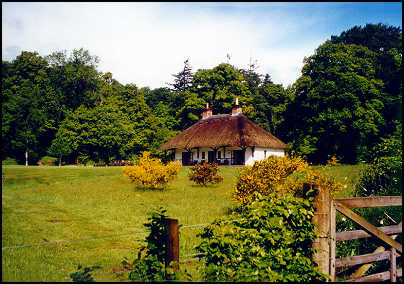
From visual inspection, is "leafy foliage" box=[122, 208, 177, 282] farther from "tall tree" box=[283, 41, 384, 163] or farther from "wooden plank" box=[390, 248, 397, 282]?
"tall tree" box=[283, 41, 384, 163]

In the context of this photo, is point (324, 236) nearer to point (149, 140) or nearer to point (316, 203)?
point (316, 203)

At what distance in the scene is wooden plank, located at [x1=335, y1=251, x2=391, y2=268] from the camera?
438cm

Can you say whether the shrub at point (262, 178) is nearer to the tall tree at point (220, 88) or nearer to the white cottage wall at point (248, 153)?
the white cottage wall at point (248, 153)

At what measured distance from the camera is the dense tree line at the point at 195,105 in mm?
10148

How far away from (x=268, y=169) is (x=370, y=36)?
160 feet

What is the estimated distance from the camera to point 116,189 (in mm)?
16203

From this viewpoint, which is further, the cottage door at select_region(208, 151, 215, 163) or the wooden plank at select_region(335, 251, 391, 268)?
the cottage door at select_region(208, 151, 215, 163)

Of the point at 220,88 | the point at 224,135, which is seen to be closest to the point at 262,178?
the point at 224,135

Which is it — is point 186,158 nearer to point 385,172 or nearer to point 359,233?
point 385,172

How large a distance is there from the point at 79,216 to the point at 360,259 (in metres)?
9.11

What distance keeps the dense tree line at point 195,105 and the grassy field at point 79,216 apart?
1473 millimetres

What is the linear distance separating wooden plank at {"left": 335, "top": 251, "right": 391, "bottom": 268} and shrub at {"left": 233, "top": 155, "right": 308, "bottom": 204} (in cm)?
497

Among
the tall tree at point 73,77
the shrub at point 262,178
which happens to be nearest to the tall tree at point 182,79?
the tall tree at point 73,77

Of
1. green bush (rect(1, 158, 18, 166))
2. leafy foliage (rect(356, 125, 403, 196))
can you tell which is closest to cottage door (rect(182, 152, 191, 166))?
leafy foliage (rect(356, 125, 403, 196))
